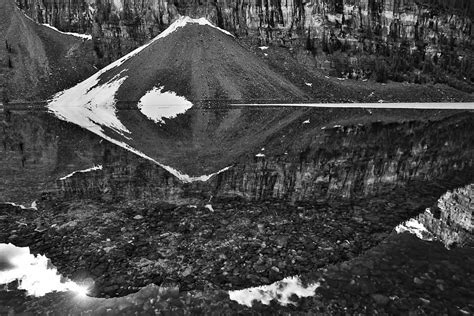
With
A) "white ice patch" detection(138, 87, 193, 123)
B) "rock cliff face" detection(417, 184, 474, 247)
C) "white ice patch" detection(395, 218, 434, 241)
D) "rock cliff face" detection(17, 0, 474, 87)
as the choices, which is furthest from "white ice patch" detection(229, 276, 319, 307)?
"rock cliff face" detection(17, 0, 474, 87)

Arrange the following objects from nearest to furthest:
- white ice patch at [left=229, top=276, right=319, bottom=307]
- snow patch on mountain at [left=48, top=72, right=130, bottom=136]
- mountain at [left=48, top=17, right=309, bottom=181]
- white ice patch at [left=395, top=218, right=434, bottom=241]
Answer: white ice patch at [left=229, top=276, right=319, bottom=307] < white ice patch at [left=395, top=218, right=434, bottom=241] < mountain at [left=48, top=17, right=309, bottom=181] < snow patch on mountain at [left=48, top=72, right=130, bottom=136]

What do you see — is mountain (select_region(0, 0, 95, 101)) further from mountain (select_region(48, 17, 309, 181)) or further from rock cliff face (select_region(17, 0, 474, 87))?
mountain (select_region(48, 17, 309, 181))

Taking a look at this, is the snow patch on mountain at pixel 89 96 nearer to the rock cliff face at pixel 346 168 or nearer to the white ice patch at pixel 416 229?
the rock cliff face at pixel 346 168

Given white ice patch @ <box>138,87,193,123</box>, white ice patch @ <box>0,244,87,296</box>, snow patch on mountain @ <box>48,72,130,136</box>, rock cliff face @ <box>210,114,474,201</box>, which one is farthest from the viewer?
snow patch on mountain @ <box>48,72,130,136</box>

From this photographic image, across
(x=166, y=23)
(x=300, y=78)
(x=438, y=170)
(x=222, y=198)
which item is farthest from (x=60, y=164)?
(x=166, y=23)

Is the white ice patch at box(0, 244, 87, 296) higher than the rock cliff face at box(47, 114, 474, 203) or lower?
higher

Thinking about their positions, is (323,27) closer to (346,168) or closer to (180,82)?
(180,82)

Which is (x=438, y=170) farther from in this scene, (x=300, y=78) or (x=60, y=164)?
(x=300, y=78)

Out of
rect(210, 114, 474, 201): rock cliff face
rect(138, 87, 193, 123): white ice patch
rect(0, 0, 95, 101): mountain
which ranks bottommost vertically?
rect(138, 87, 193, 123): white ice patch
